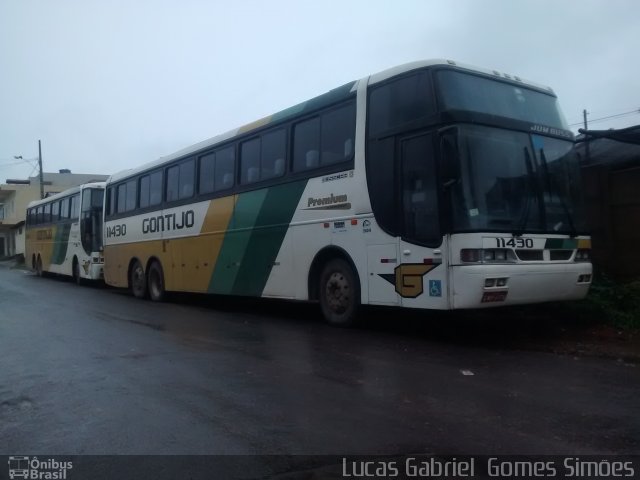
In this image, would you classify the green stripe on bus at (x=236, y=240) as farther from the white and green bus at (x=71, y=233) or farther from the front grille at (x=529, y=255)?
the white and green bus at (x=71, y=233)

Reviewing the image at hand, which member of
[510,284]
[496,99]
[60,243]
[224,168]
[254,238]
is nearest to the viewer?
[510,284]

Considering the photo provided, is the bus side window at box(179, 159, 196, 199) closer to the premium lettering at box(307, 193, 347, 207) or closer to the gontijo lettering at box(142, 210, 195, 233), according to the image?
the gontijo lettering at box(142, 210, 195, 233)

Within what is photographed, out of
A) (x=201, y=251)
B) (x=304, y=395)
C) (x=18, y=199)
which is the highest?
(x=18, y=199)

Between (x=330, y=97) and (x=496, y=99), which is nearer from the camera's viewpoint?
(x=496, y=99)

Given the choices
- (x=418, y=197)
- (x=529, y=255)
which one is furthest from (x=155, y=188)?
(x=529, y=255)

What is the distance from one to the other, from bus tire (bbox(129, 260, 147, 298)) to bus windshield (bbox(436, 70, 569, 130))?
36.2 feet

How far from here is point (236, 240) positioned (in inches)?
477

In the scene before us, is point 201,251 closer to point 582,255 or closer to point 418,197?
point 418,197

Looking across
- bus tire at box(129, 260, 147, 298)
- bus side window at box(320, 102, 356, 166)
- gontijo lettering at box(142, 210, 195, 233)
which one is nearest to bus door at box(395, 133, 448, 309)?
bus side window at box(320, 102, 356, 166)

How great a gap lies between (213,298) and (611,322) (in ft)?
35.6

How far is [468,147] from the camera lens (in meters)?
7.66

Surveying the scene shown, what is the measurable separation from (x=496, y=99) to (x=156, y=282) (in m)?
10.6

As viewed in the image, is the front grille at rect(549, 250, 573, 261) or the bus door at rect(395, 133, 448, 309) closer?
the bus door at rect(395, 133, 448, 309)

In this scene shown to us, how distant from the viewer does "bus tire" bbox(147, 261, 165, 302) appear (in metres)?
15.5
